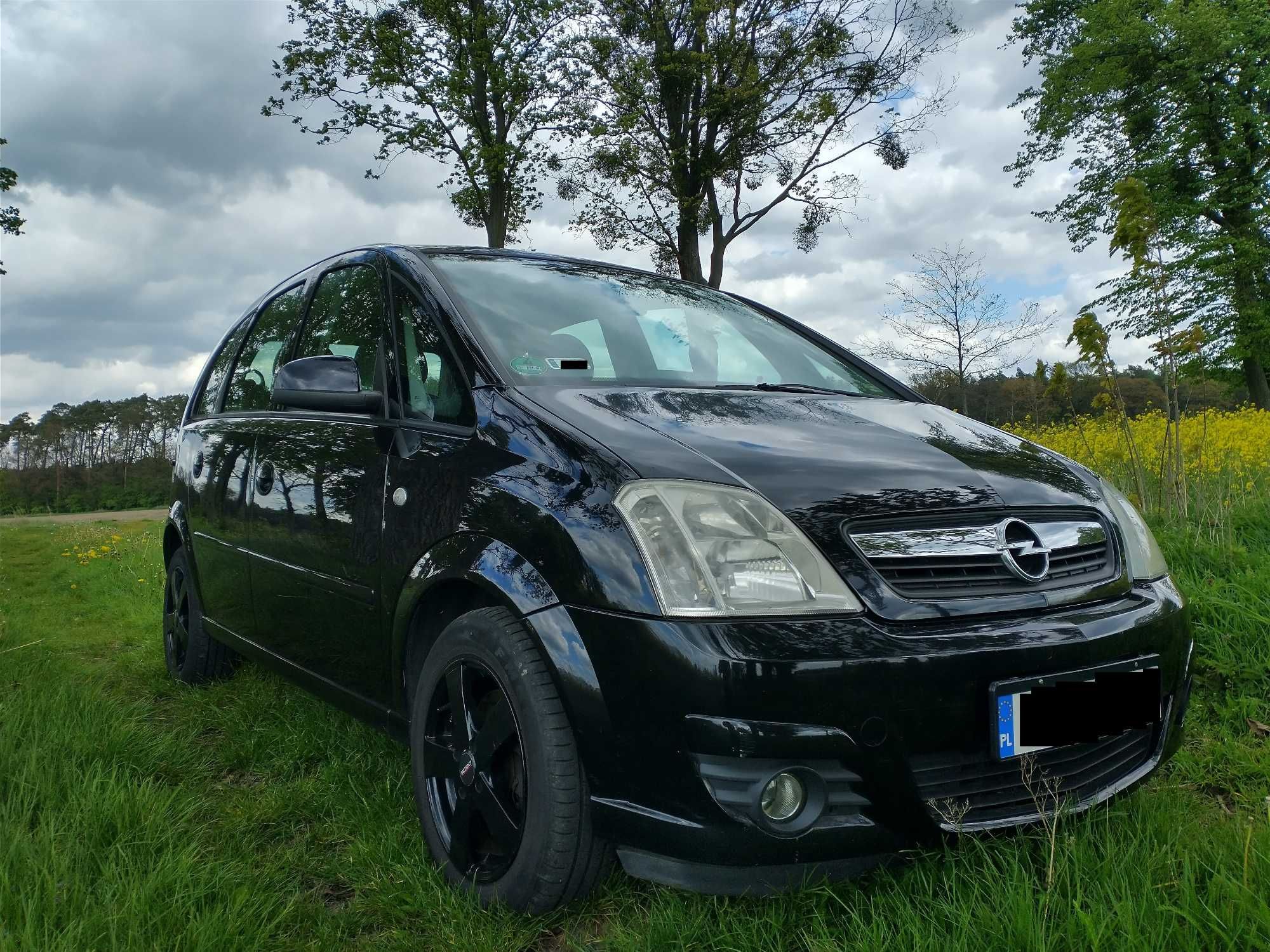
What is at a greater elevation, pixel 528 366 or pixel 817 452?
pixel 528 366

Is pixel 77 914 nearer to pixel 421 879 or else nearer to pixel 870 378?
pixel 421 879

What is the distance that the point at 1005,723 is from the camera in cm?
159

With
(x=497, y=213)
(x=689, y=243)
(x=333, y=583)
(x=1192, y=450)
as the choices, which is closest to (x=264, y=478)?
(x=333, y=583)

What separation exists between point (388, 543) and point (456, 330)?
55 cm

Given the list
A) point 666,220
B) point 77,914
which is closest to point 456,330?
point 77,914

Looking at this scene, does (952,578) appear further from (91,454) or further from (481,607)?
(91,454)

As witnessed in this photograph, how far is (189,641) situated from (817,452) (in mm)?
3083

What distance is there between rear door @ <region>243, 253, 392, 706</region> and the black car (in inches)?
0.6

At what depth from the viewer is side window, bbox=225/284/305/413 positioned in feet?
11.0

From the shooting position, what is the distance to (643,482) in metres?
1.65

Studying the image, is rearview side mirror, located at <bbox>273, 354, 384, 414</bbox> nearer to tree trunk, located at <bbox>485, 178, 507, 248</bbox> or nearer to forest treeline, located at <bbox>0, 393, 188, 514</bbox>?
tree trunk, located at <bbox>485, 178, 507, 248</bbox>

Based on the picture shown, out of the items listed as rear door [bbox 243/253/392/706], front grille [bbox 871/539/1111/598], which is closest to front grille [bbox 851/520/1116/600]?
front grille [bbox 871/539/1111/598]

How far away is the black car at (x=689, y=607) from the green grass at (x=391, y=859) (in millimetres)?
134

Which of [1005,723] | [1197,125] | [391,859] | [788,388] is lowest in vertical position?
[391,859]
